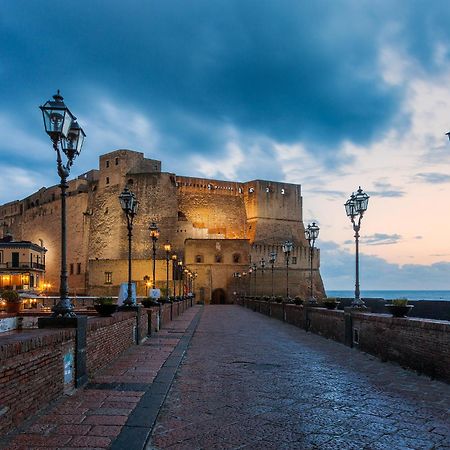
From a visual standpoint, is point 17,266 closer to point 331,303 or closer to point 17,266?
point 17,266

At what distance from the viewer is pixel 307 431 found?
17.5 feet

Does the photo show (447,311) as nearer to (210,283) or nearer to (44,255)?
(210,283)

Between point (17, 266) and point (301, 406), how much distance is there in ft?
186

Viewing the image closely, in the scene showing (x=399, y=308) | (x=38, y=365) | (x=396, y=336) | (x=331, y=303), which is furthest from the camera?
(x=331, y=303)

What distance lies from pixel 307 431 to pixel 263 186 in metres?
76.5

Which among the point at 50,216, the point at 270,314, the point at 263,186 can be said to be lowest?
the point at 270,314

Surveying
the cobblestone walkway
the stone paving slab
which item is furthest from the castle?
the stone paving slab

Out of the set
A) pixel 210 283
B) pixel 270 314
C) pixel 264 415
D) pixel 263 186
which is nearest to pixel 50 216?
pixel 210 283

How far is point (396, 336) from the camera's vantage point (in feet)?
33.2

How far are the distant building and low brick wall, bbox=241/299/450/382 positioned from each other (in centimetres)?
4701

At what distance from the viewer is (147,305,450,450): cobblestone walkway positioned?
505 centimetres

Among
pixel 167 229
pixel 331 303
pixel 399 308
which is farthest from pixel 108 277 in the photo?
pixel 399 308

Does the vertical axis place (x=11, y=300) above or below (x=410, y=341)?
above

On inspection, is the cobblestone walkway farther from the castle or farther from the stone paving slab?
the castle
